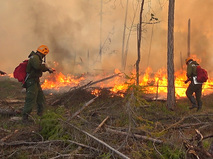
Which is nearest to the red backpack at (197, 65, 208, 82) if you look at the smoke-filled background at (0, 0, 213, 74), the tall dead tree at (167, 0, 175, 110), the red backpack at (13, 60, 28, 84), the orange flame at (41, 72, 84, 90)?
the tall dead tree at (167, 0, 175, 110)

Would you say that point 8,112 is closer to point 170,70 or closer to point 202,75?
point 170,70

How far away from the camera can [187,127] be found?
15.8ft

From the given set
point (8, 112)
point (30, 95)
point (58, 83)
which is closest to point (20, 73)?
point (30, 95)

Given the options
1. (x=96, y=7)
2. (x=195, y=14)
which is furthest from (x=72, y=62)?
(x=195, y=14)

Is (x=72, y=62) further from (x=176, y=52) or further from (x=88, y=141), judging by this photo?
(x=88, y=141)

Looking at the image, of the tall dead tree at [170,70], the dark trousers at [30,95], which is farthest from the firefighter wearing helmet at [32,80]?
the tall dead tree at [170,70]

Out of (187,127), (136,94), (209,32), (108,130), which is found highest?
(209,32)

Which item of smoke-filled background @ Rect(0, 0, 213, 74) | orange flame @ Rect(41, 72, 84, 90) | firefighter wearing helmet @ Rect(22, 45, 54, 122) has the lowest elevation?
orange flame @ Rect(41, 72, 84, 90)

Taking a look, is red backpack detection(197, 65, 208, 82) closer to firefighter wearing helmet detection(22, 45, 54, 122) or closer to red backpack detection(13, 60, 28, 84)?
firefighter wearing helmet detection(22, 45, 54, 122)

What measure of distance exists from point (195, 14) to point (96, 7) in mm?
14015

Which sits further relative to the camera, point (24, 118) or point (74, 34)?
point (74, 34)

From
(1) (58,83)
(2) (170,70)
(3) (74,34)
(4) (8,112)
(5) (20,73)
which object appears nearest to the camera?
(5) (20,73)

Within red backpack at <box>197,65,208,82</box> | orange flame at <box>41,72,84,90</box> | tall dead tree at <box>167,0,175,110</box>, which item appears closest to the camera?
red backpack at <box>197,65,208,82</box>

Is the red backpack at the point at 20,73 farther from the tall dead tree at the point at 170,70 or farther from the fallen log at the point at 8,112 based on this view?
the tall dead tree at the point at 170,70
